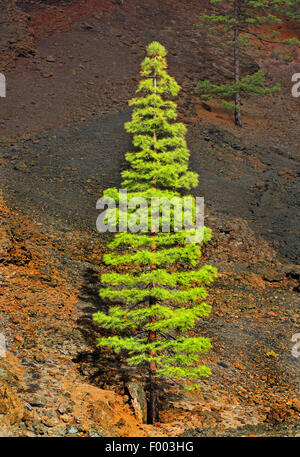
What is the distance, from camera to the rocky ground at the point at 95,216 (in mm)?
7277

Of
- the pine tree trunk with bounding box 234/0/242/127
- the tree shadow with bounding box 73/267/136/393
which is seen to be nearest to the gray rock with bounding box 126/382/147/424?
the tree shadow with bounding box 73/267/136/393

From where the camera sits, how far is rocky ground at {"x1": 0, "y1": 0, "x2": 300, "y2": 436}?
7277 mm

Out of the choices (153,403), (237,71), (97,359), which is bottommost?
(153,403)

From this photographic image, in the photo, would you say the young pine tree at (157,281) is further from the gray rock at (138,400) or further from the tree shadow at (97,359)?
the tree shadow at (97,359)

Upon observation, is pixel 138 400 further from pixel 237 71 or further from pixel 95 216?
pixel 237 71

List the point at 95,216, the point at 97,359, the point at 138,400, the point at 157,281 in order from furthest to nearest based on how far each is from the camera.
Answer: the point at 95,216 → the point at 97,359 → the point at 138,400 → the point at 157,281

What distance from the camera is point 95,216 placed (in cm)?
1568

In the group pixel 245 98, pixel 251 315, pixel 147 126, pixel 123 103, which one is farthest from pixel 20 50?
pixel 251 315

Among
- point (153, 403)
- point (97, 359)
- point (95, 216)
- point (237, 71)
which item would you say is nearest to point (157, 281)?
point (153, 403)

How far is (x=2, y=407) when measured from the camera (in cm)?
542

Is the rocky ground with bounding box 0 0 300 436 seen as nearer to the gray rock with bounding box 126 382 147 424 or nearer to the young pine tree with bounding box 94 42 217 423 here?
the gray rock with bounding box 126 382 147 424

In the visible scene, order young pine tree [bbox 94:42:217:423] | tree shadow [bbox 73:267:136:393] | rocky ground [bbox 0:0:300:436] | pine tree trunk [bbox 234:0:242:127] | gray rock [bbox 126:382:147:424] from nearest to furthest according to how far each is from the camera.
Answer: young pine tree [bbox 94:42:217:423] < gray rock [bbox 126:382:147:424] < rocky ground [bbox 0:0:300:436] < tree shadow [bbox 73:267:136:393] < pine tree trunk [bbox 234:0:242:127]

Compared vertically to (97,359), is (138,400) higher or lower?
lower

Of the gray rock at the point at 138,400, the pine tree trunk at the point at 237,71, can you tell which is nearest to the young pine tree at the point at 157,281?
the gray rock at the point at 138,400
